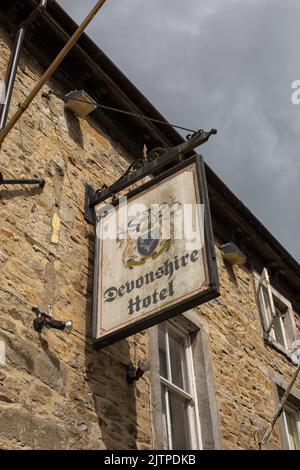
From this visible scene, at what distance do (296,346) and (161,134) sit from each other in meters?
4.04

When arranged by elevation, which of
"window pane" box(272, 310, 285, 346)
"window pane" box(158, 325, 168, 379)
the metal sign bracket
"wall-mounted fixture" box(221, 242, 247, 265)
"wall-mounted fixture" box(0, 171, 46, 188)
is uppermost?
"wall-mounted fixture" box(221, 242, 247, 265)

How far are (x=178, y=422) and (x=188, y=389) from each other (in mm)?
505

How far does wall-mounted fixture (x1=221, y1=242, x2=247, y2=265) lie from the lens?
376 inches

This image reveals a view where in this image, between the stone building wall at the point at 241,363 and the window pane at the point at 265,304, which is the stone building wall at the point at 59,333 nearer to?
the stone building wall at the point at 241,363

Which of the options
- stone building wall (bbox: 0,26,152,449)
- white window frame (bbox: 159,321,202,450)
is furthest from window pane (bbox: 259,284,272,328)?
stone building wall (bbox: 0,26,152,449)

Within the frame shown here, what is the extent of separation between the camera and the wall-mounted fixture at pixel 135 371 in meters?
6.01


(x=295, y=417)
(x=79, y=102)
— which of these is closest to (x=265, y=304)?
(x=295, y=417)

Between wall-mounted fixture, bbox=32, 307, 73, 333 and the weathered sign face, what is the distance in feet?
1.28

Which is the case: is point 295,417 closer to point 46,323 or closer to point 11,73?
point 46,323

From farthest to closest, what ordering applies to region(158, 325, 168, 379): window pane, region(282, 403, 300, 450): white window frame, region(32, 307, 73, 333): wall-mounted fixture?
region(282, 403, 300, 450): white window frame → region(158, 325, 168, 379): window pane → region(32, 307, 73, 333): wall-mounted fixture

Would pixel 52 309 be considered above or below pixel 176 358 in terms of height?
below

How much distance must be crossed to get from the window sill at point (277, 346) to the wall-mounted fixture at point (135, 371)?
12.3 ft

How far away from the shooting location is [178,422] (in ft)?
21.8

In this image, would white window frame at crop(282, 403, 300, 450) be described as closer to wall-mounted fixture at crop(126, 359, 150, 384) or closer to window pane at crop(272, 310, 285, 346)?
window pane at crop(272, 310, 285, 346)
